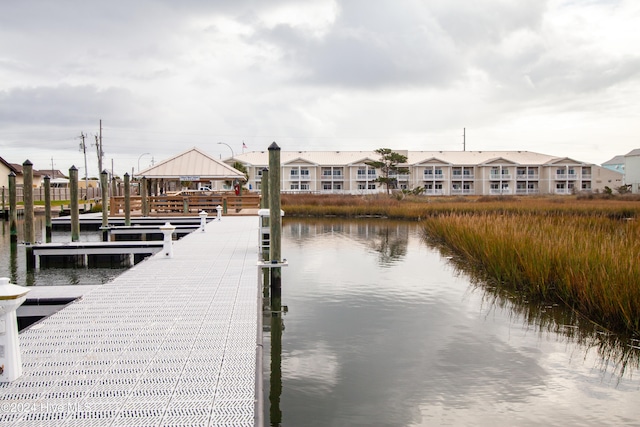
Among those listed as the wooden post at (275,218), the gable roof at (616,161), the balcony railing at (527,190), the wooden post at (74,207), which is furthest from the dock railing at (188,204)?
the gable roof at (616,161)

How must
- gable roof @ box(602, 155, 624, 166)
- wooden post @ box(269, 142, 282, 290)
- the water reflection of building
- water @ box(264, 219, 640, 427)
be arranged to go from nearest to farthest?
water @ box(264, 219, 640, 427) → wooden post @ box(269, 142, 282, 290) → the water reflection of building → gable roof @ box(602, 155, 624, 166)

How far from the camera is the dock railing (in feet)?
94.4

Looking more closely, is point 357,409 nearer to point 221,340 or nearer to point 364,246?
point 221,340

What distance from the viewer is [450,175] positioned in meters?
76.9

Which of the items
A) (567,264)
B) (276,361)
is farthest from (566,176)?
(276,361)

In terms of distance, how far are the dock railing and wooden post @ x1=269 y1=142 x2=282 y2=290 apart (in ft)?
59.0

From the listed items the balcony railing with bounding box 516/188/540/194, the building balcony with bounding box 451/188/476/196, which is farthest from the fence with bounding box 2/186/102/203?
the balcony railing with bounding box 516/188/540/194

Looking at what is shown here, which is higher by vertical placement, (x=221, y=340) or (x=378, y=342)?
(x=221, y=340)

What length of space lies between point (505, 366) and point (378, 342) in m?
1.91

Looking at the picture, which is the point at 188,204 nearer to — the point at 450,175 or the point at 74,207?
the point at 74,207

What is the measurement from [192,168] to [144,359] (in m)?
25.6

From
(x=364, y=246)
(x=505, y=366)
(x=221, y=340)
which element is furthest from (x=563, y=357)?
(x=364, y=246)

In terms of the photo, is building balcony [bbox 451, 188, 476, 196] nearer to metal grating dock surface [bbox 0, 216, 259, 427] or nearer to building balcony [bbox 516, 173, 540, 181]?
building balcony [bbox 516, 173, 540, 181]

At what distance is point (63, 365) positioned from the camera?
5227 mm
